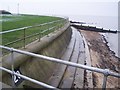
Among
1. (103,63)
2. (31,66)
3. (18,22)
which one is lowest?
(103,63)

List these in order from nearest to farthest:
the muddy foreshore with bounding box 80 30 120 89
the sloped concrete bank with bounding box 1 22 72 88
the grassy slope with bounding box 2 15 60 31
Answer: the sloped concrete bank with bounding box 1 22 72 88, the muddy foreshore with bounding box 80 30 120 89, the grassy slope with bounding box 2 15 60 31

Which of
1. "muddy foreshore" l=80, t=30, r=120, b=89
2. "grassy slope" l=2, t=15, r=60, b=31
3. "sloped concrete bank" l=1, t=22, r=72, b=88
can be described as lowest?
"muddy foreshore" l=80, t=30, r=120, b=89

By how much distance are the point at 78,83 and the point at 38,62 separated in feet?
7.05

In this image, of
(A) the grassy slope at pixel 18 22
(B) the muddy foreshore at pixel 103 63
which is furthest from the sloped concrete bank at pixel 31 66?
(A) the grassy slope at pixel 18 22

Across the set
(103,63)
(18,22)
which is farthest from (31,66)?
(18,22)

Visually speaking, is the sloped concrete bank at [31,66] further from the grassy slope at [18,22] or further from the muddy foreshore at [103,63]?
the grassy slope at [18,22]

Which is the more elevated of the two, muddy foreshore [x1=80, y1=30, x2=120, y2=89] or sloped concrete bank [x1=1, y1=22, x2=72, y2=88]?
sloped concrete bank [x1=1, y1=22, x2=72, y2=88]

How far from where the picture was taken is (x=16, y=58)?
659cm

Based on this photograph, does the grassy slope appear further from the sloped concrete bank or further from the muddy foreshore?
the muddy foreshore

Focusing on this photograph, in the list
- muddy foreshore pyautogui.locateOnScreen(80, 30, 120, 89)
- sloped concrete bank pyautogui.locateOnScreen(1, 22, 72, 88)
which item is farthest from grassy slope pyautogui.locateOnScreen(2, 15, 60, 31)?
muddy foreshore pyautogui.locateOnScreen(80, 30, 120, 89)

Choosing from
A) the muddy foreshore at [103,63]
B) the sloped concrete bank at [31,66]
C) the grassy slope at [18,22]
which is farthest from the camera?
the grassy slope at [18,22]

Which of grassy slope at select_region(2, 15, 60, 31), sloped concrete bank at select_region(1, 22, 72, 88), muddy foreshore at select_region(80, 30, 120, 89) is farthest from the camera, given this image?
grassy slope at select_region(2, 15, 60, 31)

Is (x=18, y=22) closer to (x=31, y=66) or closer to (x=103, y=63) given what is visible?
(x=103, y=63)

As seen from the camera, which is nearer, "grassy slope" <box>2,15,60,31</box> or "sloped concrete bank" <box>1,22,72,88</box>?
"sloped concrete bank" <box>1,22,72,88</box>
